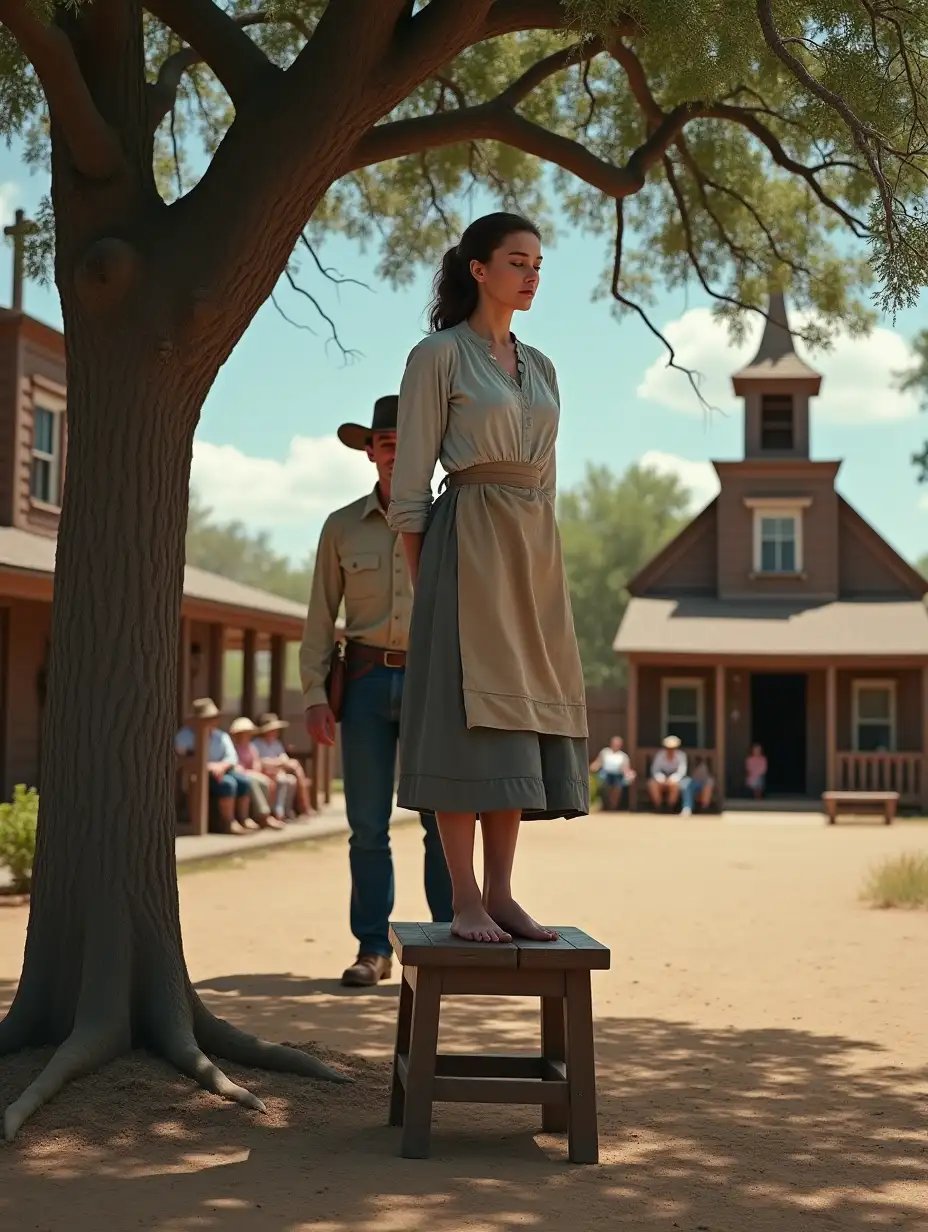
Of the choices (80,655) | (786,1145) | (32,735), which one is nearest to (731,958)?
(786,1145)

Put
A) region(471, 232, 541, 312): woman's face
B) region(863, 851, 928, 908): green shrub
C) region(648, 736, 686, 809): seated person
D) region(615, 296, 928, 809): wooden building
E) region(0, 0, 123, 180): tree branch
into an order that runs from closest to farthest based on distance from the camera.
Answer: region(471, 232, 541, 312): woman's face < region(0, 0, 123, 180): tree branch < region(863, 851, 928, 908): green shrub < region(648, 736, 686, 809): seated person < region(615, 296, 928, 809): wooden building

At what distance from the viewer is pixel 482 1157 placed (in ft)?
13.9

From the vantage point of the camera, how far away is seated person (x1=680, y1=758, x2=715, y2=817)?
28.2m

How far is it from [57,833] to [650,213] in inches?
279

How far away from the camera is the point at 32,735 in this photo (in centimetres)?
1975

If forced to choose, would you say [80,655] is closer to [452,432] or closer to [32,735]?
[452,432]

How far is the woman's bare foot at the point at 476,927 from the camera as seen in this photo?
4.24m

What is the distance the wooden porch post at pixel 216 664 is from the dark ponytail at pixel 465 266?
66.2 ft

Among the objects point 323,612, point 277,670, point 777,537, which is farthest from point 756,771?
point 323,612

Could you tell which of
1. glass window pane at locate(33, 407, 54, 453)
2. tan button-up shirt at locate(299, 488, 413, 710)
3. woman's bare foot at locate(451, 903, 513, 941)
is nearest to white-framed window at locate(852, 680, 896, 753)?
glass window pane at locate(33, 407, 54, 453)

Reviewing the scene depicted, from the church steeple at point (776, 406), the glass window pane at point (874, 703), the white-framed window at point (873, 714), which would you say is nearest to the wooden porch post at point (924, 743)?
the white-framed window at point (873, 714)

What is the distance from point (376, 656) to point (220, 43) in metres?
2.76

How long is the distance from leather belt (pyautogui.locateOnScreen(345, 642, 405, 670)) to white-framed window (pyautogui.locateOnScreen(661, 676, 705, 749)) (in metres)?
24.4

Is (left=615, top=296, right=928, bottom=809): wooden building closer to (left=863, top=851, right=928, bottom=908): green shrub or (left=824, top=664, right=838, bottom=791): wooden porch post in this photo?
(left=824, top=664, right=838, bottom=791): wooden porch post
